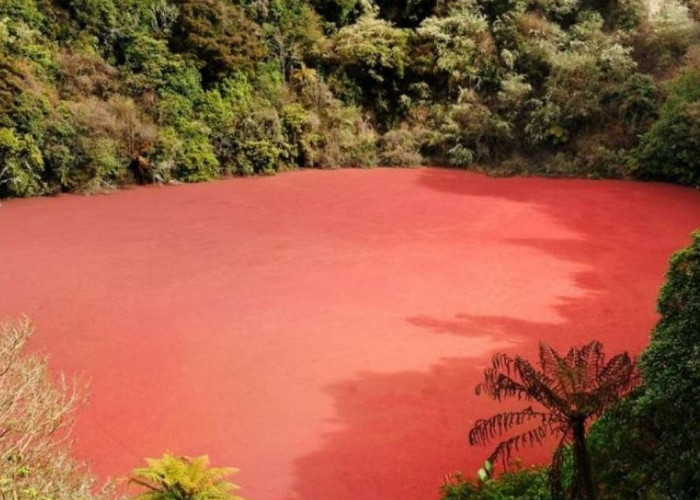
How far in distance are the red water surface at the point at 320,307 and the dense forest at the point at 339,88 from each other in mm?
1788

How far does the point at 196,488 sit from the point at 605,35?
2159 centimetres

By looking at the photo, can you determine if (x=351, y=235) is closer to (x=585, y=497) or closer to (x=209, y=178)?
(x=209, y=178)

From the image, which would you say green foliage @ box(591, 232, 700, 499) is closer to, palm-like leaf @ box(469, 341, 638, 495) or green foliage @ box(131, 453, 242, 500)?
palm-like leaf @ box(469, 341, 638, 495)

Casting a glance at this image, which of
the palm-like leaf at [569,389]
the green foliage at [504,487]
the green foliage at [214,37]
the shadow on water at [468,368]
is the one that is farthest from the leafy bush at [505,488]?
the green foliage at [214,37]

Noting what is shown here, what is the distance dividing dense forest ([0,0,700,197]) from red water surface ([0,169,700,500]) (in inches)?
70.4

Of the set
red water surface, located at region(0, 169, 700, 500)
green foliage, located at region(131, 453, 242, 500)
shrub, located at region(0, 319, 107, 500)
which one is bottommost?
red water surface, located at region(0, 169, 700, 500)

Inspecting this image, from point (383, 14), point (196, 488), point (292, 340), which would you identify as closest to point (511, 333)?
point (292, 340)

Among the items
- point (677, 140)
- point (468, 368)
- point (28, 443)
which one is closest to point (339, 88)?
point (677, 140)

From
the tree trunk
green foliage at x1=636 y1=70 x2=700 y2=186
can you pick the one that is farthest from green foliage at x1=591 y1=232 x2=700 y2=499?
green foliage at x1=636 y1=70 x2=700 y2=186

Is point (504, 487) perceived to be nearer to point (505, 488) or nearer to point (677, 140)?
point (505, 488)

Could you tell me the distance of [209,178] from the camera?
63.4 feet

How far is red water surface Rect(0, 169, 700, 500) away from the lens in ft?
21.8

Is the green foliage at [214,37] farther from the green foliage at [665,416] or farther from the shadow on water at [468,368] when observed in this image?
the green foliage at [665,416]

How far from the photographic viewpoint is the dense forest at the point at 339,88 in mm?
17625
